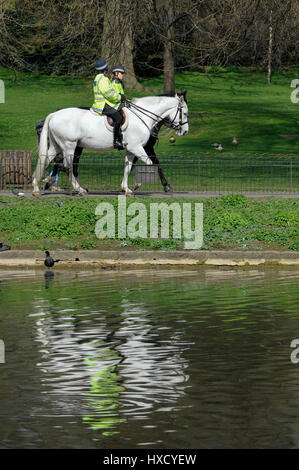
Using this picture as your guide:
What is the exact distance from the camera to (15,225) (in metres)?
23.2

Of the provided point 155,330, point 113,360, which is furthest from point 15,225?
point 113,360

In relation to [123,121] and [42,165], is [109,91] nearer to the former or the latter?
[123,121]

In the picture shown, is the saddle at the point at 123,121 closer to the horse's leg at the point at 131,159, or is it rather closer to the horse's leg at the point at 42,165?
the horse's leg at the point at 131,159


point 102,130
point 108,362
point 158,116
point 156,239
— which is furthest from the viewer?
point 158,116

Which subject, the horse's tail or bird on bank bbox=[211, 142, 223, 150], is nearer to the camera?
the horse's tail

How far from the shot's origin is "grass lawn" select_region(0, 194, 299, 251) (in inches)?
853

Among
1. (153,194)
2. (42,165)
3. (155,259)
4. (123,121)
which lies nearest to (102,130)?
(123,121)

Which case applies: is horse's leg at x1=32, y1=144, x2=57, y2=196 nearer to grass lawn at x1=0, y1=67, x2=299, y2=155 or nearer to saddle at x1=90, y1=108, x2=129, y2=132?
saddle at x1=90, y1=108, x2=129, y2=132

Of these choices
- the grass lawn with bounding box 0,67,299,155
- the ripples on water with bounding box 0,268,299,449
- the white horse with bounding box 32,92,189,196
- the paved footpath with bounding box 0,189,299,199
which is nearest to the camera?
the ripples on water with bounding box 0,268,299,449

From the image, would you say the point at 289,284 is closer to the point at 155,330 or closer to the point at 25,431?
the point at 155,330

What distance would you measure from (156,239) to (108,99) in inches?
236

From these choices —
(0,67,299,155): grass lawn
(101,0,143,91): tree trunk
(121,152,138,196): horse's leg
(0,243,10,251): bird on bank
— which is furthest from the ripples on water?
(0,67,299,155): grass lawn

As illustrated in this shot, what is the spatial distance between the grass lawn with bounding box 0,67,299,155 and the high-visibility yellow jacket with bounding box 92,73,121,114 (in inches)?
288

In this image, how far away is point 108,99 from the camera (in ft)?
88.3
